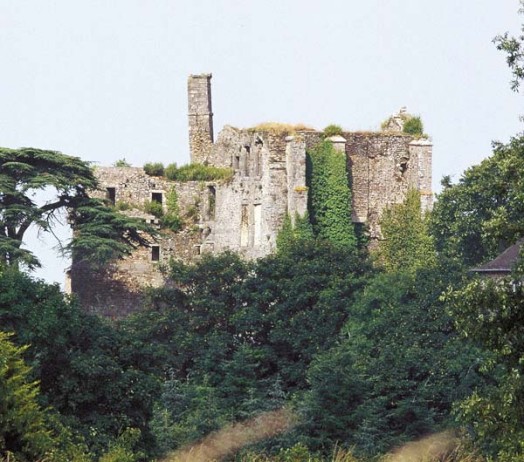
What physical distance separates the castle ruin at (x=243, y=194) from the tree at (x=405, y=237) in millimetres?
379

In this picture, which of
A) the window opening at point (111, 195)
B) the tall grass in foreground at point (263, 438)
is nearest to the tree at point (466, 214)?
the window opening at point (111, 195)

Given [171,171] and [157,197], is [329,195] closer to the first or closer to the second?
[171,171]

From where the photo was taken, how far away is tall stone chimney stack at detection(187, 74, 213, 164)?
267 feet

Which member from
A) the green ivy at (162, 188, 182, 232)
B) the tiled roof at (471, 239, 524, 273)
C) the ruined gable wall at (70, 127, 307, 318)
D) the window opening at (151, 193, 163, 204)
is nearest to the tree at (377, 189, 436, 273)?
the ruined gable wall at (70, 127, 307, 318)

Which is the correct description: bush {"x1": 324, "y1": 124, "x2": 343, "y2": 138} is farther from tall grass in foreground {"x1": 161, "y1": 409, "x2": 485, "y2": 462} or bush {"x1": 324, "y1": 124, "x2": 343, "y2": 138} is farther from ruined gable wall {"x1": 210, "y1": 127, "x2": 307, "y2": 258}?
tall grass in foreground {"x1": 161, "y1": 409, "x2": 485, "y2": 462}

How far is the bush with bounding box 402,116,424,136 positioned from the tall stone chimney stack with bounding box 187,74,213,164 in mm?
6816

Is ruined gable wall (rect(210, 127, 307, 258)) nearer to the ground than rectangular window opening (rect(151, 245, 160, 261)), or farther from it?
farther from it

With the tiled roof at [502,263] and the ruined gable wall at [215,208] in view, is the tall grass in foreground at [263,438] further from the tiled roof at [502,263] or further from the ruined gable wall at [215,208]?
the ruined gable wall at [215,208]

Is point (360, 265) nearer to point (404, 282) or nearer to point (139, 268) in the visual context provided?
point (404, 282)

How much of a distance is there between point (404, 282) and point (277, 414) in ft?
27.1

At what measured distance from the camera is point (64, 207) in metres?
73.7

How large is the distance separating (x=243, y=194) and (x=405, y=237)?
5423 millimetres

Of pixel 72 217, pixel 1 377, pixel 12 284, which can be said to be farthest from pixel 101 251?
pixel 1 377

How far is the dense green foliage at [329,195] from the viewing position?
7431cm
